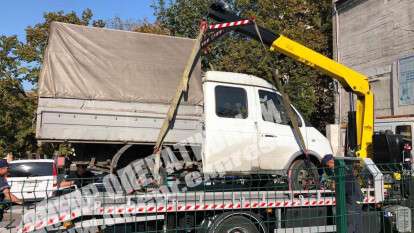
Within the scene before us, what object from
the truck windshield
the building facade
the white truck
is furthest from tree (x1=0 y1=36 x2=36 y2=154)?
the white truck

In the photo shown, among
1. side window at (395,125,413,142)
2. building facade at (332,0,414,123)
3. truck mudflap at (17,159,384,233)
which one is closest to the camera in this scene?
truck mudflap at (17,159,384,233)

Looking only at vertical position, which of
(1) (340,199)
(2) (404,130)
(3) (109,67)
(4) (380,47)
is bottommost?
(1) (340,199)

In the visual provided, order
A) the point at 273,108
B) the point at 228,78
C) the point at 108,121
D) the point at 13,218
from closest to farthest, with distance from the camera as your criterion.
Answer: the point at 13,218, the point at 108,121, the point at 228,78, the point at 273,108

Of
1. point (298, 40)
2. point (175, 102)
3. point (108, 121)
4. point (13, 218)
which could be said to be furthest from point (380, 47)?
point (13, 218)

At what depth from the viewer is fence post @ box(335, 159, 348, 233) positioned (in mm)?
6199

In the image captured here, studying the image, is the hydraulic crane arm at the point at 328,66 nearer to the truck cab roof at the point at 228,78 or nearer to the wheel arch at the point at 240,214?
the truck cab roof at the point at 228,78

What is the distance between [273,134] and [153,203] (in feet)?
9.23

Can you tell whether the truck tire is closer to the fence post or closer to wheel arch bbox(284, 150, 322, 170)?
the fence post

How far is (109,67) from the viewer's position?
7.75m

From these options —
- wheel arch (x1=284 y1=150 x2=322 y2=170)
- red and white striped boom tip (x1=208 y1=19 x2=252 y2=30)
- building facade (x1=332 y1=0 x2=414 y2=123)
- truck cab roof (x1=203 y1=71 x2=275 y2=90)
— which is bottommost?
wheel arch (x1=284 y1=150 x2=322 y2=170)

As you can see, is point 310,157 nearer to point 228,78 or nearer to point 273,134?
point 273,134

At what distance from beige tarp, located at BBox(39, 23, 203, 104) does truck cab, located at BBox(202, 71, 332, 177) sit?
1.28 ft

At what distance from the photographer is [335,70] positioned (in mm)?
8984

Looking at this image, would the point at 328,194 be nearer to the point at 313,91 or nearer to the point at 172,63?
the point at 172,63
